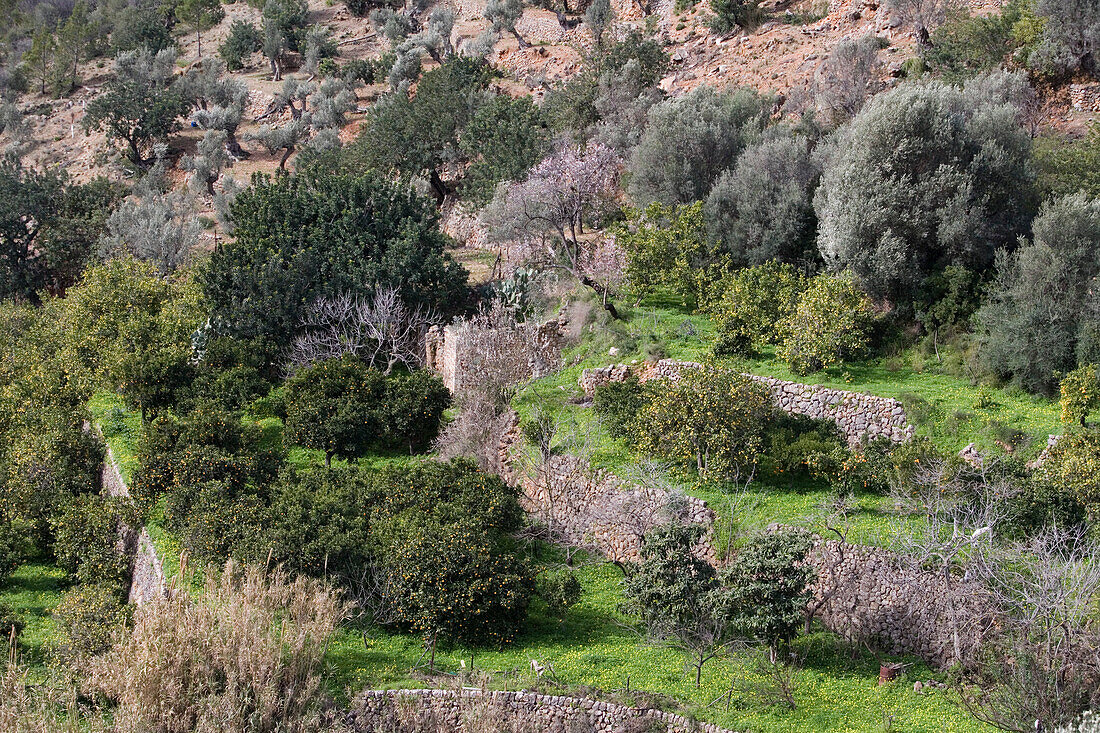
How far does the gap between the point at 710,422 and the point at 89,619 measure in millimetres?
13623

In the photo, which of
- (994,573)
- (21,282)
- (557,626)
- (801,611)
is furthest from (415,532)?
→ (21,282)

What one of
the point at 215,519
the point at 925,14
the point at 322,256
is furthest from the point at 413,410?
the point at 925,14

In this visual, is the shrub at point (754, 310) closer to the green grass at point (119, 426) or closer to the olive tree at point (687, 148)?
the olive tree at point (687, 148)

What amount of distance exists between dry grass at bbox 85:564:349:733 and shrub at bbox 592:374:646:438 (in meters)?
9.33

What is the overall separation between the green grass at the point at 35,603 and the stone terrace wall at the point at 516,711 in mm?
7035

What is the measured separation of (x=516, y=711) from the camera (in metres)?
20.5

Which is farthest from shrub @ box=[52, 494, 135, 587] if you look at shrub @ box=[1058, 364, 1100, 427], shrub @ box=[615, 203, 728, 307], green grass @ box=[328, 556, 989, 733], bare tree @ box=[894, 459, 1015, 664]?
shrub @ box=[1058, 364, 1100, 427]

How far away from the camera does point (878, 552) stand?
72.9 feet

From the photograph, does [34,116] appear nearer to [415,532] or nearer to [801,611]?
[415,532]

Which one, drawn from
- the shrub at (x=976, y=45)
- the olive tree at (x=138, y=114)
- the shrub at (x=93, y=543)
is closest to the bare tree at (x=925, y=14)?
the shrub at (x=976, y=45)

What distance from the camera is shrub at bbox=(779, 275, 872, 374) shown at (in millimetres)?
27734

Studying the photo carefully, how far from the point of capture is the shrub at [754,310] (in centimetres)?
2900

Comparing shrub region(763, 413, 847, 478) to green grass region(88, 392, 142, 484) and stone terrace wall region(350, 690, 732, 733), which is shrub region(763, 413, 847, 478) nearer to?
stone terrace wall region(350, 690, 732, 733)

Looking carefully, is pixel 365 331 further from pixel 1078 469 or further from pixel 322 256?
pixel 1078 469
